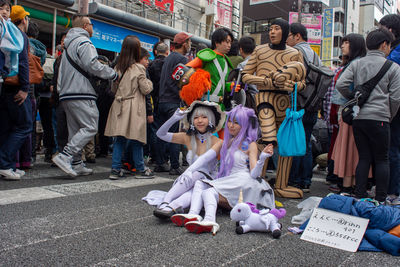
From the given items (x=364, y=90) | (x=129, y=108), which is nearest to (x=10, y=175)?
(x=129, y=108)

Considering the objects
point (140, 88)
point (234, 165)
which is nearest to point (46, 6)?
point (140, 88)

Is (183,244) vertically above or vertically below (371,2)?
below

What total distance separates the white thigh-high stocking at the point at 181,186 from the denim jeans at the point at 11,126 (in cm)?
221

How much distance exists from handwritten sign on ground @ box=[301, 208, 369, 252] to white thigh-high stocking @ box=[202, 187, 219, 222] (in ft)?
2.10

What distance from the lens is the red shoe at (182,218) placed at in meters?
2.61

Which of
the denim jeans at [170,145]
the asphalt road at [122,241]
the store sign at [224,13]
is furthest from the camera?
the store sign at [224,13]

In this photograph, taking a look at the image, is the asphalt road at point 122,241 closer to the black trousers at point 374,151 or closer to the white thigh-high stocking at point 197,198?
the white thigh-high stocking at point 197,198

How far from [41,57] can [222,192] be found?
11.7ft

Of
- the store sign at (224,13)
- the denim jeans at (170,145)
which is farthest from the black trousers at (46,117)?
the store sign at (224,13)

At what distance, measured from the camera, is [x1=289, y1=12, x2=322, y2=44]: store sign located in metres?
17.2

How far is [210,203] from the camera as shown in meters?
2.75

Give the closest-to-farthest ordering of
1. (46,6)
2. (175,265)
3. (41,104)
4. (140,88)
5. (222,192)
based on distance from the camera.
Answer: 1. (175,265)
2. (222,192)
3. (140,88)
4. (41,104)
5. (46,6)

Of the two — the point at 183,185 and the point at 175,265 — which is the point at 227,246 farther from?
the point at 183,185

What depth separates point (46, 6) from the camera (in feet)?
33.4
